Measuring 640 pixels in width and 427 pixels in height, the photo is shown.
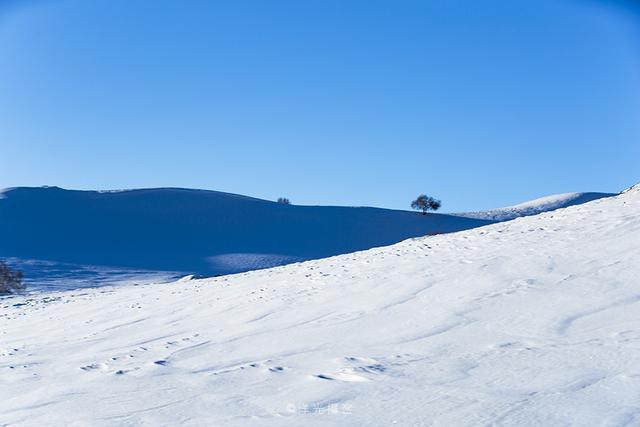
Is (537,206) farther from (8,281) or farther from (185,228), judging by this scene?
(8,281)

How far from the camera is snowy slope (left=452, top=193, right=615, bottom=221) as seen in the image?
239 ft

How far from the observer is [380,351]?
659 centimetres

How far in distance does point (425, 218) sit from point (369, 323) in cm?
5913

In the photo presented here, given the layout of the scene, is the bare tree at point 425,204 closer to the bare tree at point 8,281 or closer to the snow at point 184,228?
the snow at point 184,228

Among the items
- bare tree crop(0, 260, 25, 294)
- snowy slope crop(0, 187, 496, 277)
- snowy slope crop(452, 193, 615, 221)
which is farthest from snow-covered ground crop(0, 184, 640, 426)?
snowy slope crop(452, 193, 615, 221)

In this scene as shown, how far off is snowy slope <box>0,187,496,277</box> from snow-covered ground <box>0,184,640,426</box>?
98.0 ft

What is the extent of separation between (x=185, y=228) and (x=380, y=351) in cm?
5182

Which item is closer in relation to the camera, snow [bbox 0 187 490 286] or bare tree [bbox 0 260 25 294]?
bare tree [bbox 0 260 25 294]

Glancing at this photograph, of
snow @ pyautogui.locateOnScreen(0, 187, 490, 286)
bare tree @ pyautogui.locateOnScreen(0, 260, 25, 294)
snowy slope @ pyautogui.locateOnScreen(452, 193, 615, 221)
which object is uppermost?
snowy slope @ pyautogui.locateOnScreen(452, 193, 615, 221)

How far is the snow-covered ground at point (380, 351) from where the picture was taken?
491 cm

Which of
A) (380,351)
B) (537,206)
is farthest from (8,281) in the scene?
(537,206)

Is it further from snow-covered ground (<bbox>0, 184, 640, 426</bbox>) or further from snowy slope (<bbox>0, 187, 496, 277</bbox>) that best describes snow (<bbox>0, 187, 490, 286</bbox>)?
snow-covered ground (<bbox>0, 184, 640, 426</bbox>)

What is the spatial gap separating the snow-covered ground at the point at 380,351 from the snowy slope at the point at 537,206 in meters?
61.0

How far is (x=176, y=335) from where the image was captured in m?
8.86
